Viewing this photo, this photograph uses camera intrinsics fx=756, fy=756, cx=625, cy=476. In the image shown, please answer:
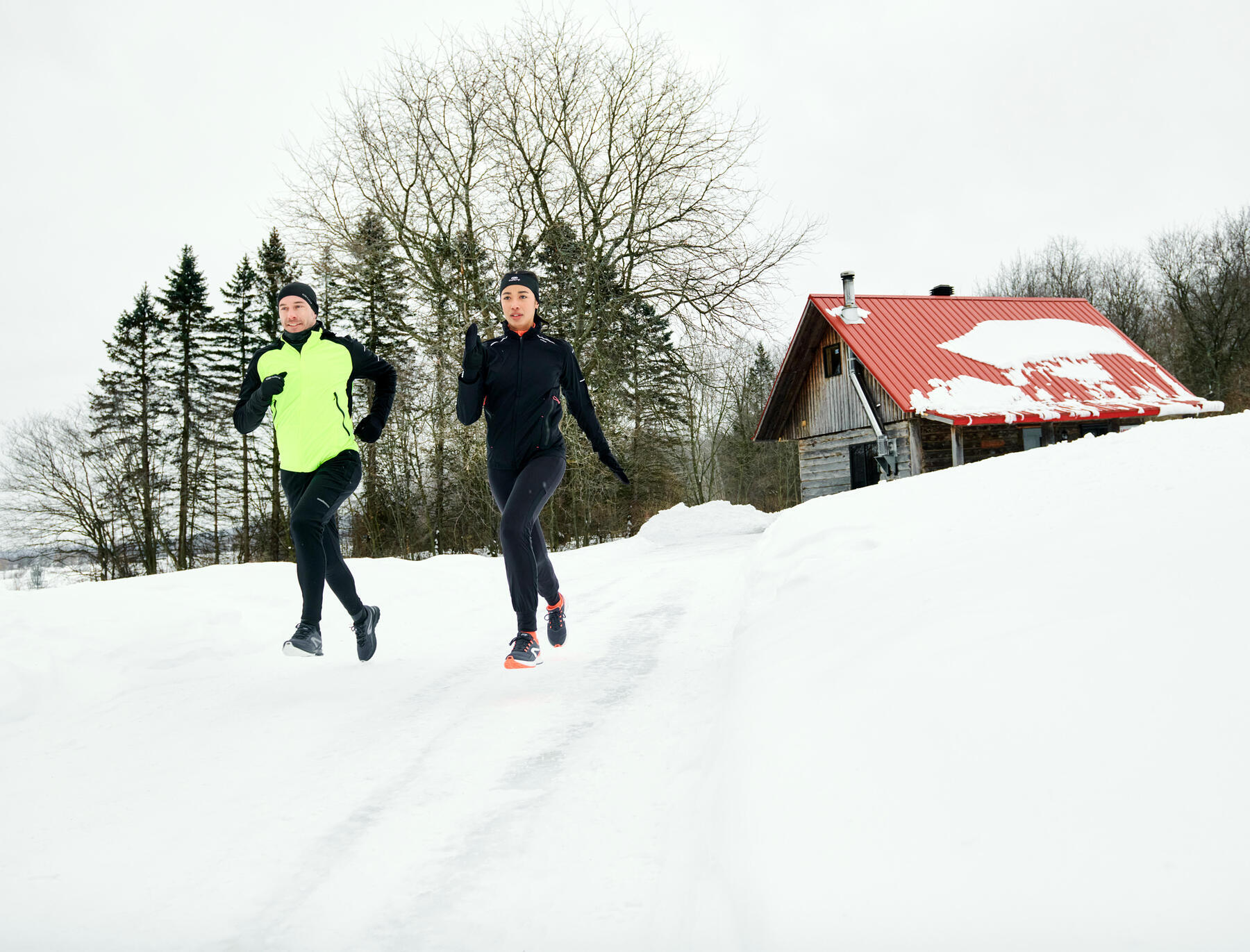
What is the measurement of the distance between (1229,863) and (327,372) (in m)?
3.94

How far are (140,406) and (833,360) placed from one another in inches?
935

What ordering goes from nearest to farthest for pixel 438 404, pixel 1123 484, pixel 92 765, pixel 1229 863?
pixel 1229 863 < pixel 92 765 < pixel 1123 484 < pixel 438 404

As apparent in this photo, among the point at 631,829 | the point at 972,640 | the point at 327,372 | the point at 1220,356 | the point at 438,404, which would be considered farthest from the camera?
the point at 1220,356

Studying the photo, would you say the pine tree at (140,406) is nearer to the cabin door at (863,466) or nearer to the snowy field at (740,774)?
the cabin door at (863,466)

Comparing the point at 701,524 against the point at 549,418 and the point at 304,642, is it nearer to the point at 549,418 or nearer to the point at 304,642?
the point at 549,418

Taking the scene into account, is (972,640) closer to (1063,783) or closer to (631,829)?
(1063,783)

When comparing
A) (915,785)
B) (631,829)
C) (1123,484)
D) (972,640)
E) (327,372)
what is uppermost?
(327,372)

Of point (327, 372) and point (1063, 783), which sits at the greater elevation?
point (327, 372)

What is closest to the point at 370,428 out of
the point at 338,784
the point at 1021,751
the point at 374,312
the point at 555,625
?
the point at 555,625

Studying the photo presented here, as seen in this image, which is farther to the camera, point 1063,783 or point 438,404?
point 438,404

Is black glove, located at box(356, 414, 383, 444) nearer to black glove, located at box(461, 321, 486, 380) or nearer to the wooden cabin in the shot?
black glove, located at box(461, 321, 486, 380)

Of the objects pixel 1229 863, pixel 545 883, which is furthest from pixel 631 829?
pixel 1229 863

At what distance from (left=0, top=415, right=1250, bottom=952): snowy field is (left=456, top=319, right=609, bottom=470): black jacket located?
3.72 ft

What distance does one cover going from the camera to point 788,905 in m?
1.44
